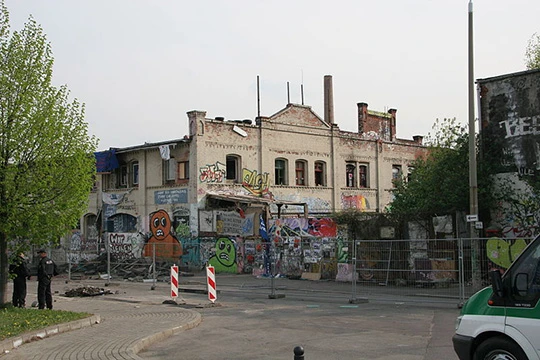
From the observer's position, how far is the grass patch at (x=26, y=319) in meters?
12.4

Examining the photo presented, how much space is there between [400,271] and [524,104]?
7.95 metres

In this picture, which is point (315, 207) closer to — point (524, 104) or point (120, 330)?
point (524, 104)

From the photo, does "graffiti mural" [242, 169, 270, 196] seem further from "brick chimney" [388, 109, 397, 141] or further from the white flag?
"brick chimney" [388, 109, 397, 141]

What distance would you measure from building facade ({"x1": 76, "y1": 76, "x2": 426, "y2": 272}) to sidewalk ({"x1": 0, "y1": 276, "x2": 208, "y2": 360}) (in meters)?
12.3

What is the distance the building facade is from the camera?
117ft

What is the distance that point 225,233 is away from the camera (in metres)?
35.3

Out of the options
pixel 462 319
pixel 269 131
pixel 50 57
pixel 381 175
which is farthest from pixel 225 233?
pixel 462 319

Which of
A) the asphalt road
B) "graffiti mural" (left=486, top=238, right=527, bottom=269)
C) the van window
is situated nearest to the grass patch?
the asphalt road

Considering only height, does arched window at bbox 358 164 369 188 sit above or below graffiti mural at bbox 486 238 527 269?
above

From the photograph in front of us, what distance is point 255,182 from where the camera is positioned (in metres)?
38.5

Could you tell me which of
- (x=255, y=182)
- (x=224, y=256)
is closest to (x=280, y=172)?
(x=255, y=182)

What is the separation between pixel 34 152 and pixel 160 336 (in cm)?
579

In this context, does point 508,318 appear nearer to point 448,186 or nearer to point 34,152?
point 34,152

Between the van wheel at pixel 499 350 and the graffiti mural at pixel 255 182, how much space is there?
30233 mm
